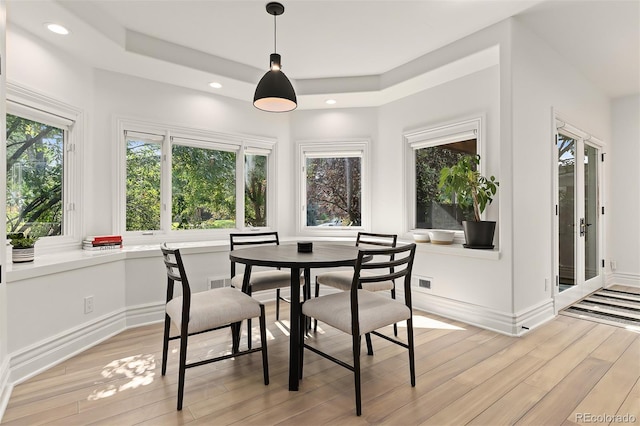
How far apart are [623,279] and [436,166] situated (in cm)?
344

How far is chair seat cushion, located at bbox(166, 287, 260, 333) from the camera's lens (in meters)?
1.95

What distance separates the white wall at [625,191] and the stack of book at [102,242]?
6.25 m

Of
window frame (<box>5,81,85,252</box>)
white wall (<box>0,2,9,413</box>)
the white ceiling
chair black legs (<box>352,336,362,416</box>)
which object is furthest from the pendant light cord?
chair black legs (<box>352,336,362,416</box>)

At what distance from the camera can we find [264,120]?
4.38m

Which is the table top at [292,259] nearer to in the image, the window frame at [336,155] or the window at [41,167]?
the window at [41,167]

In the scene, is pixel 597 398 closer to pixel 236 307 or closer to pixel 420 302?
pixel 420 302

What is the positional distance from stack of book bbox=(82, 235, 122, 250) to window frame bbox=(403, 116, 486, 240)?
10.2 feet

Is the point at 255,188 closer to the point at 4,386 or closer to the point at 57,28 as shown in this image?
the point at 57,28

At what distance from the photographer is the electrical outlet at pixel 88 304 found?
8.80 feet

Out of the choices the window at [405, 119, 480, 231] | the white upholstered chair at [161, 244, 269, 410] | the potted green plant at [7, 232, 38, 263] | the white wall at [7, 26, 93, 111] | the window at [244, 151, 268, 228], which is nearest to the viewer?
the white upholstered chair at [161, 244, 269, 410]

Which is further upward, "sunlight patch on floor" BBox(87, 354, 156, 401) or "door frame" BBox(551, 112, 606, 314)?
"door frame" BBox(551, 112, 606, 314)

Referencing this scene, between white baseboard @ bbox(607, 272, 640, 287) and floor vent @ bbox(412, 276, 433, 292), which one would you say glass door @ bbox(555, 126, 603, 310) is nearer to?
white baseboard @ bbox(607, 272, 640, 287)

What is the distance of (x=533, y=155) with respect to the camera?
3129 millimetres

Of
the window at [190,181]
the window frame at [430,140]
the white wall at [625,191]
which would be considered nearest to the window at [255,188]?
the window at [190,181]
